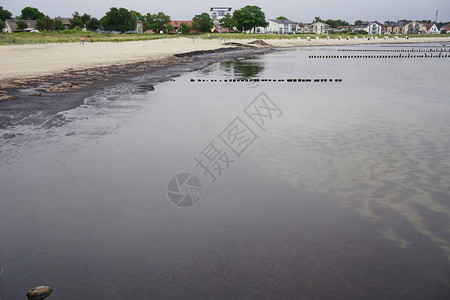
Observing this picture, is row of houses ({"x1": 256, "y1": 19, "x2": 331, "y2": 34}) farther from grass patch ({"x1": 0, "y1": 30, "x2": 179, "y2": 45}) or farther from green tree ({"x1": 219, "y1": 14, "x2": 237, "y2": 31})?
grass patch ({"x1": 0, "y1": 30, "x2": 179, "y2": 45})

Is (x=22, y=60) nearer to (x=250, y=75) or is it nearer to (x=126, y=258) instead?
(x=250, y=75)

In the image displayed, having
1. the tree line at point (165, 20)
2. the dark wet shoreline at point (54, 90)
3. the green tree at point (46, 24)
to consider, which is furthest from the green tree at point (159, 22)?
the dark wet shoreline at point (54, 90)

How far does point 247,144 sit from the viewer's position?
35.6 feet

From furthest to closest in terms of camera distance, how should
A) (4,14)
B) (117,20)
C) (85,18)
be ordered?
(85,18) < (4,14) < (117,20)

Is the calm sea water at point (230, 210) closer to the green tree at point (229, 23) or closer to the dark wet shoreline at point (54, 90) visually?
the dark wet shoreline at point (54, 90)

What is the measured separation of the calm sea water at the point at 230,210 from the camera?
4707 mm

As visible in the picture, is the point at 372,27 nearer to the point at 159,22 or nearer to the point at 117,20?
the point at 159,22

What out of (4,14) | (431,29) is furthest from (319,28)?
(4,14)

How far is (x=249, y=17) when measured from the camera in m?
131

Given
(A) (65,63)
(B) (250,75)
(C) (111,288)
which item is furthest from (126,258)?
(A) (65,63)

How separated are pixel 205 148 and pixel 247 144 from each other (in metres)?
1.30

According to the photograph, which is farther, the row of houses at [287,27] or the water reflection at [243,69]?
the row of houses at [287,27]

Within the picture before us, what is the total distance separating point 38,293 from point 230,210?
330 centimetres

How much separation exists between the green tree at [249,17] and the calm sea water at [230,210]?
411 ft
